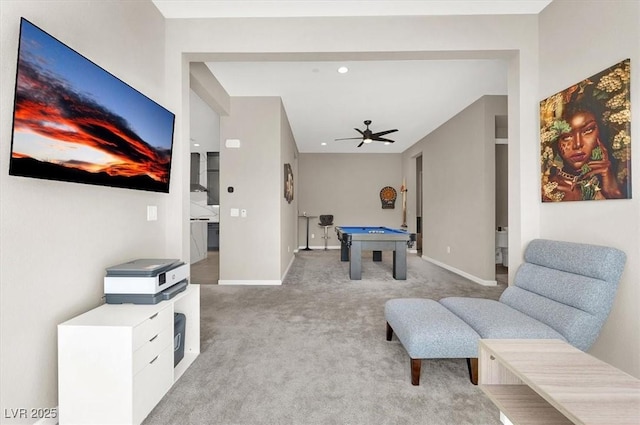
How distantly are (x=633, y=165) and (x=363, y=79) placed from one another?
2.87 meters

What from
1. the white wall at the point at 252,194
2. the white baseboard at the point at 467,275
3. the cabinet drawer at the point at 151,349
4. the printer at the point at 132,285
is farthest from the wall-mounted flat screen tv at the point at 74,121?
the white baseboard at the point at 467,275

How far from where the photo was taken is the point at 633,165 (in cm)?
173

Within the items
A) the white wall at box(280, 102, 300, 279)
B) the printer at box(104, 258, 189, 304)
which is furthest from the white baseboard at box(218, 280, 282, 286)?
the printer at box(104, 258, 189, 304)

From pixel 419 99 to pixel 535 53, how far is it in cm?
198

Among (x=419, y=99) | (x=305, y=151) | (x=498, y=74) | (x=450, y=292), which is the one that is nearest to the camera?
(x=498, y=74)

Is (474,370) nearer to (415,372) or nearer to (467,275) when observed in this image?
(415,372)

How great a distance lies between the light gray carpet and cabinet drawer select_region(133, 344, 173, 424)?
0.29ft

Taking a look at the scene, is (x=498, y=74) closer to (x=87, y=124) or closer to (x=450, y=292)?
(x=450, y=292)

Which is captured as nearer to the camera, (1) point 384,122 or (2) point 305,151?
(1) point 384,122

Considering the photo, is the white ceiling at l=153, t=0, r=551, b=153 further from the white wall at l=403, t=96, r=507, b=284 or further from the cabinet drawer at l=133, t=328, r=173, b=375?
the cabinet drawer at l=133, t=328, r=173, b=375

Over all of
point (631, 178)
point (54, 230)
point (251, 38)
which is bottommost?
point (54, 230)

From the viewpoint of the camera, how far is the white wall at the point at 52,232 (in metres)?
1.24

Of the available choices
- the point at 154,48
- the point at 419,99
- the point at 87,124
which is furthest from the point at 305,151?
the point at 87,124

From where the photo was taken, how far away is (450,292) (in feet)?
12.9
